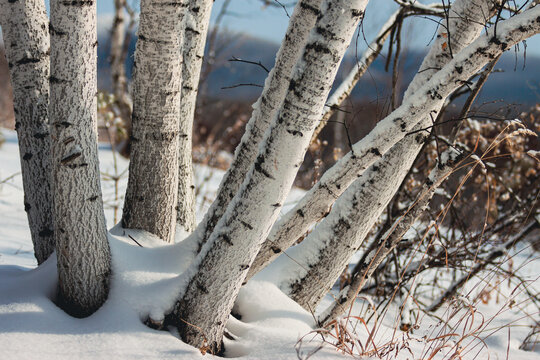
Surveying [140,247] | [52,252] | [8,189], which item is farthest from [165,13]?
[8,189]

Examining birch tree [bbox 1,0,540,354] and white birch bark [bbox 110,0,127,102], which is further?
white birch bark [bbox 110,0,127,102]

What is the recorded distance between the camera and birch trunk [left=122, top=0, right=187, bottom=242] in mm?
1697

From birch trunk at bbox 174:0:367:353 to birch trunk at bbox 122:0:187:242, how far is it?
0.45 m

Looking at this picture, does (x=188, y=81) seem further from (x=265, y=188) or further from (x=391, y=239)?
(x=391, y=239)

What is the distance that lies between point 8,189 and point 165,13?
3611 millimetres

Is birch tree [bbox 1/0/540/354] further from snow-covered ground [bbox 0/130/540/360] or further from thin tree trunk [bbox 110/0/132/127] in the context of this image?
thin tree trunk [bbox 110/0/132/127]

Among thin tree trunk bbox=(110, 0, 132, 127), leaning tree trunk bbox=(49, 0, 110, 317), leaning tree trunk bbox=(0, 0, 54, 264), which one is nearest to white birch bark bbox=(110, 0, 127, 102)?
thin tree trunk bbox=(110, 0, 132, 127)

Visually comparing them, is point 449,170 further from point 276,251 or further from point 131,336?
point 131,336

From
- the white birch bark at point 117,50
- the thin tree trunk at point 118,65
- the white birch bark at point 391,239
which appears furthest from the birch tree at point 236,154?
the white birch bark at point 117,50

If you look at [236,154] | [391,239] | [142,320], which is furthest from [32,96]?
[391,239]

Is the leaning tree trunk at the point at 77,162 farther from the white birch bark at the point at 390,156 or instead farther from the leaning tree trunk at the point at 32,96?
the white birch bark at the point at 390,156

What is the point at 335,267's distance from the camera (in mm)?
1994

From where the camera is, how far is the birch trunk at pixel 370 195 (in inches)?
73.8

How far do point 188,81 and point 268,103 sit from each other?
54cm
